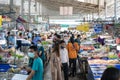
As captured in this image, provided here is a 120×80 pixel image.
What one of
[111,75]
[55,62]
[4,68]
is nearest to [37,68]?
[55,62]

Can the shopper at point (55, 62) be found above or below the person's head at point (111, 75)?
below

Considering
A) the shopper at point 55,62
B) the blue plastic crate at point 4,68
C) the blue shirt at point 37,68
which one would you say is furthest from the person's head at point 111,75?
the blue plastic crate at point 4,68

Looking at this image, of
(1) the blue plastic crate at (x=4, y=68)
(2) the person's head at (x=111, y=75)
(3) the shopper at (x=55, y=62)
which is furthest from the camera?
(3) the shopper at (x=55, y=62)

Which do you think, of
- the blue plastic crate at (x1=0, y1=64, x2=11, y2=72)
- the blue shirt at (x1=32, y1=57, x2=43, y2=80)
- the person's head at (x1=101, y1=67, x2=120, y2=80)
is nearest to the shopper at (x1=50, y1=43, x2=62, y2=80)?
the blue plastic crate at (x1=0, y1=64, x2=11, y2=72)

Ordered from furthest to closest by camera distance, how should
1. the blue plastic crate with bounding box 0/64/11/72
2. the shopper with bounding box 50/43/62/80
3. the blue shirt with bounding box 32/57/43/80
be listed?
the shopper with bounding box 50/43/62/80 < the blue plastic crate with bounding box 0/64/11/72 < the blue shirt with bounding box 32/57/43/80

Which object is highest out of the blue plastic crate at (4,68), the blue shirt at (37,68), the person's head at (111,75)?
the person's head at (111,75)

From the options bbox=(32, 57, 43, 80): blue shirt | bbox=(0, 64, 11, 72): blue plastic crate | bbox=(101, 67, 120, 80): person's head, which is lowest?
bbox=(0, 64, 11, 72): blue plastic crate

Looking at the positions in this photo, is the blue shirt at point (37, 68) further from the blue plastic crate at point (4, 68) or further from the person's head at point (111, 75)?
the person's head at point (111, 75)

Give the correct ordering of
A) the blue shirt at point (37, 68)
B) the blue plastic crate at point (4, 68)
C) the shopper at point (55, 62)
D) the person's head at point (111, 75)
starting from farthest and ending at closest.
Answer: the shopper at point (55, 62) → the blue plastic crate at point (4, 68) → the blue shirt at point (37, 68) → the person's head at point (111, 75)

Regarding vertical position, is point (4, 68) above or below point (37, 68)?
below

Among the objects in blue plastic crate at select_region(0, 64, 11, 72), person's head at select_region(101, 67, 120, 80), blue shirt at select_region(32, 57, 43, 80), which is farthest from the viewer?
blue plastic crate at select_region(0, 64, 11, 72)

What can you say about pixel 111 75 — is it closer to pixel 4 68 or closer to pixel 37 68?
pixel 37 68

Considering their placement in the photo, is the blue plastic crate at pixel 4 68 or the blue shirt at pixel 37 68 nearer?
the blue shirt at pixel 37 68

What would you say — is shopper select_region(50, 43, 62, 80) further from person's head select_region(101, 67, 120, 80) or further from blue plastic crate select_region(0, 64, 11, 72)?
person's head select_region(101, 67, 120, 80)
